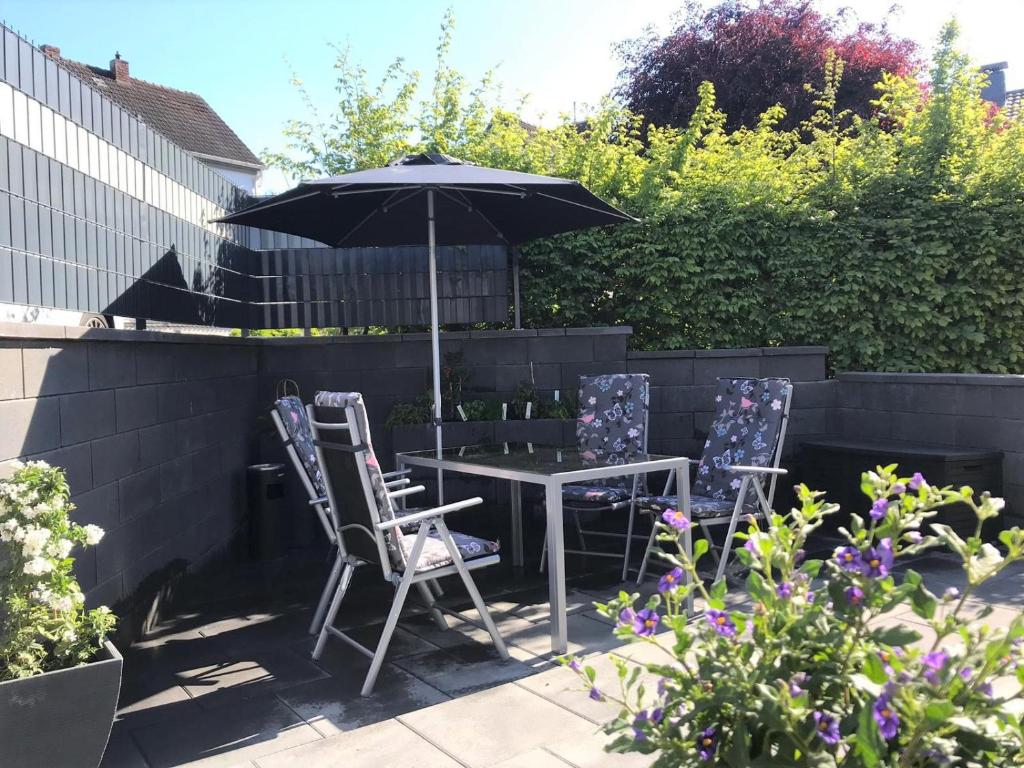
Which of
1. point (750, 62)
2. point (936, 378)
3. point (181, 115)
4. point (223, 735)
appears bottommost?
point (223, 735)

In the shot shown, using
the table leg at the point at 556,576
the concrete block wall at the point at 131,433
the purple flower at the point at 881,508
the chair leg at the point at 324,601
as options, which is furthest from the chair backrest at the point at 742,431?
the purple flower at the point at 881,508

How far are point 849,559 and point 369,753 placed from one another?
1.72 m

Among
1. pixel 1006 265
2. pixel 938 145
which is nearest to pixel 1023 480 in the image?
pixel 1006 265

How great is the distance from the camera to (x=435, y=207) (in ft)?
17.4

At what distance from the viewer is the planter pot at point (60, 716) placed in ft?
6.88

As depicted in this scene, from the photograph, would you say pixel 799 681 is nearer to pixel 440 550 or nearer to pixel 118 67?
pixel 440 550

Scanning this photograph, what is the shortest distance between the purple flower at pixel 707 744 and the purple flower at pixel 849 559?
13.5 inches

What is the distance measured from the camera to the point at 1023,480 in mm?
5211

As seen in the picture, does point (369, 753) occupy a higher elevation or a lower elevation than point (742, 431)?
lower

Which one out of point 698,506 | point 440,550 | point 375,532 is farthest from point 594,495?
point 375,532

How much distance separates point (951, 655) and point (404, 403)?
5164 millimetres

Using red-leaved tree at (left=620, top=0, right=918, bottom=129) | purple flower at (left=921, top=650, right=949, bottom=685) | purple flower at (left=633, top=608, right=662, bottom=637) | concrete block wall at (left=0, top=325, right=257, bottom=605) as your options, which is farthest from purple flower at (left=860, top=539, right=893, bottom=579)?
red-leaved tree at (left=620, top=0, right=918, bottom=129)

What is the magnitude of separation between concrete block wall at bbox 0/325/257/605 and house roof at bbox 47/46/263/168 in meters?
17.3

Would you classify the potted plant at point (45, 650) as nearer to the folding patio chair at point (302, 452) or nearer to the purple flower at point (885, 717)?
the folding patio chair at point (302, 452)
